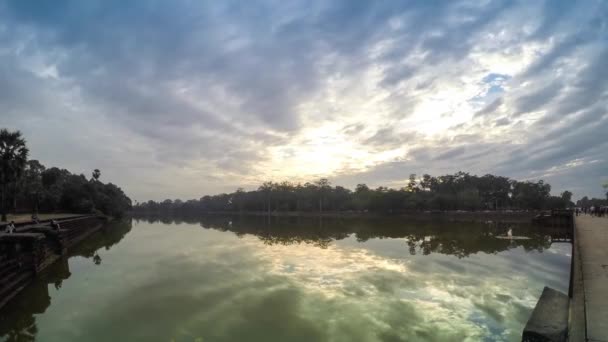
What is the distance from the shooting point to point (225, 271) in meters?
15.0

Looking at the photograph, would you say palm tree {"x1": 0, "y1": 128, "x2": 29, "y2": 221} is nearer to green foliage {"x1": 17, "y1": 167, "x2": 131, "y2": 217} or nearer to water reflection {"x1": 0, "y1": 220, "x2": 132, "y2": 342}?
water reflection {"x1": 0, "y1": 220, "x2": 132, "y2": 342}

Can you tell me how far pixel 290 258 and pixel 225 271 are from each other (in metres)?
4.66

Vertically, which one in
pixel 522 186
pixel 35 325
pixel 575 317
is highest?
pixel 522 186

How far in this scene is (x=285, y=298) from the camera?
1070 cm

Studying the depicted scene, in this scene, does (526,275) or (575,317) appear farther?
(526,275)

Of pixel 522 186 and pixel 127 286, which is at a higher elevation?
pixel 522 186

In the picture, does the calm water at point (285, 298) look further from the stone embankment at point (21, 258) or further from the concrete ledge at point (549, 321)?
the concrete ledge at point (549, 321)

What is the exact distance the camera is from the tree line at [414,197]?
88.1 m

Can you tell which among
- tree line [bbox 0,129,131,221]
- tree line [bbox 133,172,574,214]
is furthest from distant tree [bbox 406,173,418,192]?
tree line [bbox 0,129,131,221]

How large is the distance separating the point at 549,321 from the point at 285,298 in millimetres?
7209

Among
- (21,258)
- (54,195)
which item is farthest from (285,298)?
(54,195)

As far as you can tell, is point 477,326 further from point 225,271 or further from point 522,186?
point 522,186

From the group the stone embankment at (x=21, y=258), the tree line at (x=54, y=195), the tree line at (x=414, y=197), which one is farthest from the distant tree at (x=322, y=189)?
the stone embankment at (x=21, y=258)

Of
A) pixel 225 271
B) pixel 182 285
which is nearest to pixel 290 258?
pixel 225 271
